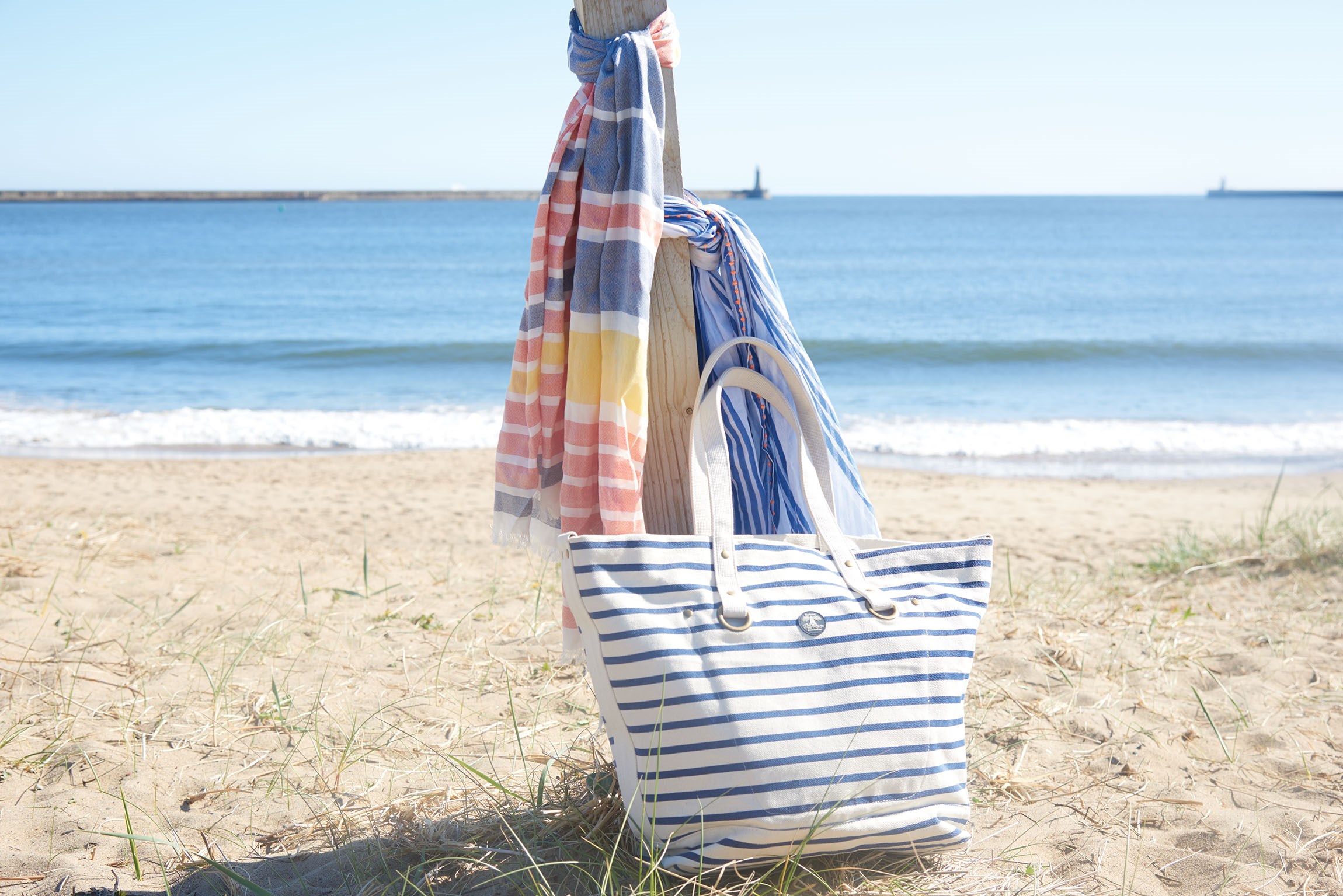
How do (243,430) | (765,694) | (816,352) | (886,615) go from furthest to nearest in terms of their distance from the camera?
1. (816,352)
2. (243,430)
3. (886,615)
4. (765,694)

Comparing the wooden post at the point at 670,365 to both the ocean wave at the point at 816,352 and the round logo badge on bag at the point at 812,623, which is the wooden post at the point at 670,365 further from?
the ocean wave at the point at 816,352

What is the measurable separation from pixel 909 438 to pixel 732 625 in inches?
359

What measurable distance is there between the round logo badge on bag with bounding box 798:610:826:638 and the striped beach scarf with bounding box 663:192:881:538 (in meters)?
0.33

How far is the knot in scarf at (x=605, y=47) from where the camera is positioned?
180 cm

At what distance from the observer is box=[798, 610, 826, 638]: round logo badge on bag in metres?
1.67

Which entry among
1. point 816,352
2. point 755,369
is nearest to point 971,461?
point 816,352

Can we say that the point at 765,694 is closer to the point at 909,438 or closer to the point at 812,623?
the point at 812,623

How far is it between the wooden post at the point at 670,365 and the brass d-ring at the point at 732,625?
42 cm

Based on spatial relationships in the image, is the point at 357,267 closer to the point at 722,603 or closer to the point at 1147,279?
the point at 1147,279

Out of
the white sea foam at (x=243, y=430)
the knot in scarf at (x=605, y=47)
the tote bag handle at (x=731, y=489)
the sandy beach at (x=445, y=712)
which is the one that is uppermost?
the knot in scarf at (x=605, y=47)

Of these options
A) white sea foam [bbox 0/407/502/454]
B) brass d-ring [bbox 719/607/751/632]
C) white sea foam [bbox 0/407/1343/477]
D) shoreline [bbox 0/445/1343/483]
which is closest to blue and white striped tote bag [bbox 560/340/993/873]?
brass d-ring [bbox 719/607/751/632]

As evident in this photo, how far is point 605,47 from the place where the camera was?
1.80 meters

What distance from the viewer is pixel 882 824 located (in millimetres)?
1643

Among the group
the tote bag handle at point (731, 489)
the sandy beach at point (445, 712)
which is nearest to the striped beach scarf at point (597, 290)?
the tote bag handle at point (731, 489)
